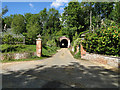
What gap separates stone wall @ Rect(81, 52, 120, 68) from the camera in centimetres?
582

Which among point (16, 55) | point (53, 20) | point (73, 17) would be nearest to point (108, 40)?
point (16, 55)

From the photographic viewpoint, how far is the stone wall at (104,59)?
5820mm

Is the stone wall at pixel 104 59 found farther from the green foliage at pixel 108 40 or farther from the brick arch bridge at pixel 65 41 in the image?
the brick arch bridge at pixel 65 41

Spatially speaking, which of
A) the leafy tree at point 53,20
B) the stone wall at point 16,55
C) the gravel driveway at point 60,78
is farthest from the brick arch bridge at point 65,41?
the gravel driveway at point 60,78

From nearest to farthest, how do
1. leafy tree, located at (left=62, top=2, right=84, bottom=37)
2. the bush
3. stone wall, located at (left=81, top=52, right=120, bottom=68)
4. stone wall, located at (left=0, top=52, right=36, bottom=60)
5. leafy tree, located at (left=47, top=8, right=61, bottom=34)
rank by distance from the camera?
1. stone wall, located at (left=81, top=52, right=120, bottom=68)
2. the bush
3. stone wall, located at (left=0, top=52, right=36, bottom=60)
4. leafy tree, located at (left=62, top=2, right=84, bottom=37)
5. leafy tree, located at (left=47, top=8, right=61, bottom=34)

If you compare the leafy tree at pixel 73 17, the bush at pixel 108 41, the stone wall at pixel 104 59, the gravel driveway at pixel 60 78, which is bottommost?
the gravel driveway at pixel 60 78

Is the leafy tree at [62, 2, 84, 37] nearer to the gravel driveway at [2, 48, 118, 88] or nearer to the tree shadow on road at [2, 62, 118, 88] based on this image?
the gravel driveway at [2, 48, 118, 88]

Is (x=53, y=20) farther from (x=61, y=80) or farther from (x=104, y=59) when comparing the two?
(x=61, y=80)

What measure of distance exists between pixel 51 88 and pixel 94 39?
6207mm

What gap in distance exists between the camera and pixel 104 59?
22.5 ft

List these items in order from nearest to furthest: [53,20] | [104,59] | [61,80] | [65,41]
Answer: [61,80]
[104,59]
[65,41]
[53,20]

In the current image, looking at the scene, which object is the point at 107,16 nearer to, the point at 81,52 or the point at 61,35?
the point at 61,35

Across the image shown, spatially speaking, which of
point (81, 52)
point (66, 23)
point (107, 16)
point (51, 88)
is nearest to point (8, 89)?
point (51, 88)

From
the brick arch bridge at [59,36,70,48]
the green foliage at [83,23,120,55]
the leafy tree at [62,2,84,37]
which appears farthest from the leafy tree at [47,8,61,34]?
the green foliage at [83,23,120,55]
